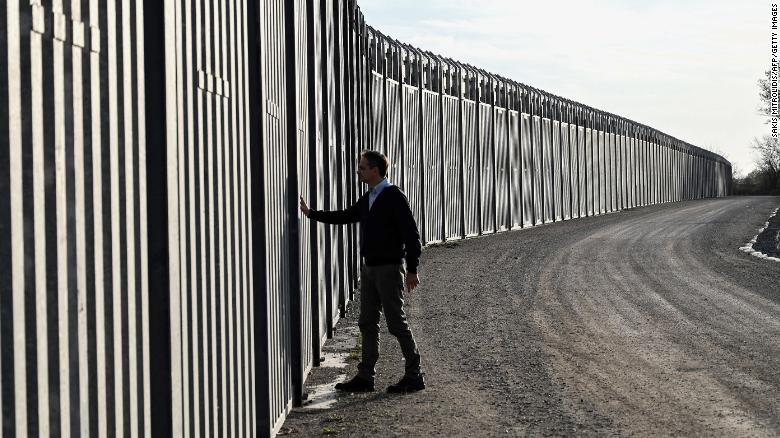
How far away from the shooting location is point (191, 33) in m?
4.25

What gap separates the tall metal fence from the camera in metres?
2.56

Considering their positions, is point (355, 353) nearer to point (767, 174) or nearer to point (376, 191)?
point (376, 191)

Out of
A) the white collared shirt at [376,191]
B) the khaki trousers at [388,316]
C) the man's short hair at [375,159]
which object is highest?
the man's short hair at [375,159]

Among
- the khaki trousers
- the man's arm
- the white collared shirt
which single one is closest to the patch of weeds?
the khaki trousers

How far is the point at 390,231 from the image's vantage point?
8.23m

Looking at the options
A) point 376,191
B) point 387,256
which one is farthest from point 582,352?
point 376,191

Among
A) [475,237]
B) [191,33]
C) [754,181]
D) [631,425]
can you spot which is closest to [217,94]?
[191,33]

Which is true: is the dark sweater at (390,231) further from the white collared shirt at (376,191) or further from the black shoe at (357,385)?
the black shoe at (357,385)

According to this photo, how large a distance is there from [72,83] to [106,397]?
90 cm

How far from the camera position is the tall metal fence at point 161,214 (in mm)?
2564

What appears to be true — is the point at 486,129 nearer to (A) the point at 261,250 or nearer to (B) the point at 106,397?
(A) the point at 261,250

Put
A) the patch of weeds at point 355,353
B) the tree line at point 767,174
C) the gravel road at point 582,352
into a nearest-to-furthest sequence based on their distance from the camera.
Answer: the gravel road at point 582,352 → the patch of weeds at point 355,353 → the tree line at point 767,174

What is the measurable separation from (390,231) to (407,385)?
3.75 feet

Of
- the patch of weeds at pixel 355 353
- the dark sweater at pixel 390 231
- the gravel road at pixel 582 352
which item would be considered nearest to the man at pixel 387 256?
the dark sweater at pixel 390 231
